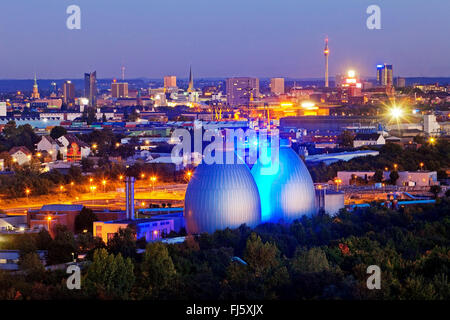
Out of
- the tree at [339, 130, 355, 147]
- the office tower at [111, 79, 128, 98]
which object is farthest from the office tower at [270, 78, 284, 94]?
the tree at [339, 130, 355, 147]

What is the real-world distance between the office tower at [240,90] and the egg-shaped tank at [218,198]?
11709 cm

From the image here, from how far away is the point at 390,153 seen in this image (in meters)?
48.3

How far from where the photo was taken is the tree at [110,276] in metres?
17.9

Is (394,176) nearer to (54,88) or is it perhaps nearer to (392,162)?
(392,162)

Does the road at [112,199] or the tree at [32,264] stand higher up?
the tree at [32,264]

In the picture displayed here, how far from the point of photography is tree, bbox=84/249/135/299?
17875mm

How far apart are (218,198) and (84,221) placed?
4.52m

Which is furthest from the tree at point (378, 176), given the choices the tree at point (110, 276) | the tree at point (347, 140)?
the tree at point (110, 276)

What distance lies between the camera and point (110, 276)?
18500 mm

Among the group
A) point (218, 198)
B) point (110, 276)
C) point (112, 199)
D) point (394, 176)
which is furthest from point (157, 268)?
point (394, 176)

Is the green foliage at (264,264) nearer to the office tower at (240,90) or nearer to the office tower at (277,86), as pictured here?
the office tower at (240,90)

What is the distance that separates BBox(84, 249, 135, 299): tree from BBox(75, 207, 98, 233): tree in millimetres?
7755

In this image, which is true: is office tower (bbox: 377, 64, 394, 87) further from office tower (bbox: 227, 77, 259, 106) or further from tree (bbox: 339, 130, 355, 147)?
tree (bbox: 339, 130, 355, 147)
